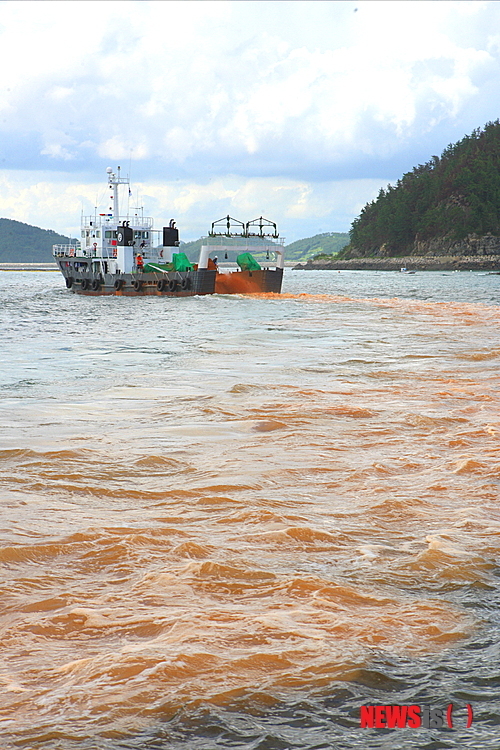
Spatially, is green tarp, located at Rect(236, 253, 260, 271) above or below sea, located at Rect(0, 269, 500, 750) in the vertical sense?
above

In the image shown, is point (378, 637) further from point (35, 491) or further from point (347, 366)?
point (347, 366)

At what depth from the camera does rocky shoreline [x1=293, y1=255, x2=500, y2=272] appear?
128 metres

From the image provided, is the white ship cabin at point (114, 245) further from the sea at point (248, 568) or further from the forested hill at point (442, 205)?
the forested hill at point (442, 205)

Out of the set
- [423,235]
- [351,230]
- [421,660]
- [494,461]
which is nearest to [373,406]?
[494,461]

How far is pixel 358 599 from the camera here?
3.96 m

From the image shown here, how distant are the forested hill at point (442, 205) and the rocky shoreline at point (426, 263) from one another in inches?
201

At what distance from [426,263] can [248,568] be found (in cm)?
13941

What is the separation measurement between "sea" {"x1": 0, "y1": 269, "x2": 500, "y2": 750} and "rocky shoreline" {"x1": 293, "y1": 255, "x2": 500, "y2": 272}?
120454mm

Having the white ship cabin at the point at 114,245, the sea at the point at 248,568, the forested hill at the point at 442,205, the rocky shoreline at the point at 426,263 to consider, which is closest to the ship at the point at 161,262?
the white ship cabin at the point at 114,245

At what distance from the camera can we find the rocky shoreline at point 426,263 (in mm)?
128375

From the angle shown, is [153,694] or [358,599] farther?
[358,599]

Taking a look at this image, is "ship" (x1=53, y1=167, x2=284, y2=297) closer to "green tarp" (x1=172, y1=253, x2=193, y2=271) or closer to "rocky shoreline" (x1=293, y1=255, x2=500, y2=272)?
"green tarp" (x1=172, y1=253, x2=193, y2=271)

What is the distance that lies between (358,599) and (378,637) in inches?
16.7

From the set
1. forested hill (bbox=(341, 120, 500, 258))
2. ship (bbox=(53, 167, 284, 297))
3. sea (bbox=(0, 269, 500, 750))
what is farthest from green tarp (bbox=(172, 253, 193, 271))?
forested hill (bbox=(341, 120, 500, 258))
